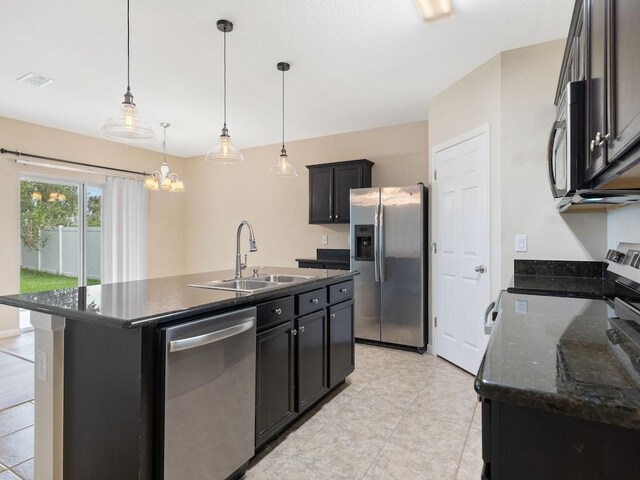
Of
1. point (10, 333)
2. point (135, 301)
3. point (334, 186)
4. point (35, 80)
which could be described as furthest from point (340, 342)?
point (10, 333)

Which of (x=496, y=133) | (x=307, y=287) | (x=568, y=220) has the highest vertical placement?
(x=496, y=133)

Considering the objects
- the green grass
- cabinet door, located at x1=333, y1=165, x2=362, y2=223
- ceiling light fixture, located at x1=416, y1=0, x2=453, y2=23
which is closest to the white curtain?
the green grass

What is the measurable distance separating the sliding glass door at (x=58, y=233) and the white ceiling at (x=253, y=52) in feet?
3.35

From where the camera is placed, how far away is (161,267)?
20.7 feet

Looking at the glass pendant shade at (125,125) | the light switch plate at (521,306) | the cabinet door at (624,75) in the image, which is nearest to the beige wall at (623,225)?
the light switch plate at (521,306)

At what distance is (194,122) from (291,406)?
3699 millimetres

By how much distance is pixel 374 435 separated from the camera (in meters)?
2.28

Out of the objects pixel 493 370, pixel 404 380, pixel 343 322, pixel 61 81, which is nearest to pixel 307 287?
pixel 343 322

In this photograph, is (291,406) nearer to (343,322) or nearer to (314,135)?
(343,322)

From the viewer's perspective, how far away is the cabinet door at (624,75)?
859 millimetres

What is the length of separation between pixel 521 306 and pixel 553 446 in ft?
3.22

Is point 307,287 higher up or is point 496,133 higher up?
point 496,133

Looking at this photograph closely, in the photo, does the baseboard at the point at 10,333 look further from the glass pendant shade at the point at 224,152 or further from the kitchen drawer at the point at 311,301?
the kitchen drawer at the point at 311,301

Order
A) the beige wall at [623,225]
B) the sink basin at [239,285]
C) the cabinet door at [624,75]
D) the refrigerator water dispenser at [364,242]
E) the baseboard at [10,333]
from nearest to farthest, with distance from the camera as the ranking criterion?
1. the cabinet door at [624,75]
2. the beige wall at [623,225]
3. the sink basin at [239,285]
4. the refrigerator water dispenser at [364,242]
5. the baseboard at [10,333]
